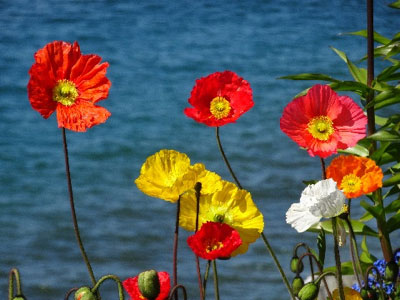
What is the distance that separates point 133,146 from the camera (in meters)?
4.71

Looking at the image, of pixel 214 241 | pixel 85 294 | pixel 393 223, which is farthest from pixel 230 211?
pixel 393 223

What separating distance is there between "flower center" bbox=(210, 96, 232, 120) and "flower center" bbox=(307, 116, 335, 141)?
0.10 meters

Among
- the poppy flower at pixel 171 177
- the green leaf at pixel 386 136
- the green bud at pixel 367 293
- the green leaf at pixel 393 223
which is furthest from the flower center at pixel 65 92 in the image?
the green leaf at pixel 393 223

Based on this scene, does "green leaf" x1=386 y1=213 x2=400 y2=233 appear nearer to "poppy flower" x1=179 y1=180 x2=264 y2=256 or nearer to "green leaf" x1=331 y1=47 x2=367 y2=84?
"green leaf" x1=331 y1=47 x2=367 y2=84

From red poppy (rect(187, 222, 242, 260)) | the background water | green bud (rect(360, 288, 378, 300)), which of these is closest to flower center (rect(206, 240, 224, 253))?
red poppy (rect(187, 222, 242, 260))

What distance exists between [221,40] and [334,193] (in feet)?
18.7

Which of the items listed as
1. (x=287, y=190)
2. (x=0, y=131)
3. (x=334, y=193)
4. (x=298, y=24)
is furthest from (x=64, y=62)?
(x=298, y=24)

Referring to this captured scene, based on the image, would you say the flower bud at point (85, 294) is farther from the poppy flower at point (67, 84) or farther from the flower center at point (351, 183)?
the flower center at point (351, 183)

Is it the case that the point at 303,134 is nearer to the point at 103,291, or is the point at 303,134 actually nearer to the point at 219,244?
the point at 219,244

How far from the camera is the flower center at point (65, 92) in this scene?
0.93m

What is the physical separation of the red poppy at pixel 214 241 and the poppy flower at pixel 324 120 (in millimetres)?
147

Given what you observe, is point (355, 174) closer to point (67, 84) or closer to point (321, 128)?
point (321, 128)

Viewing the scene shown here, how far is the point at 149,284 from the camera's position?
822 millimetres

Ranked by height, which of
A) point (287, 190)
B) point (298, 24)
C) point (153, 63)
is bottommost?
point (287, 190)
